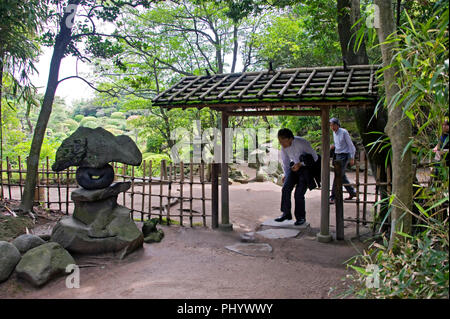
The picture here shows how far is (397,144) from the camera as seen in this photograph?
11.6 ft

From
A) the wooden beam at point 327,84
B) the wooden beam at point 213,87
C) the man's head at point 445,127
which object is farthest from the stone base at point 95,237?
the man's head at point 445,127

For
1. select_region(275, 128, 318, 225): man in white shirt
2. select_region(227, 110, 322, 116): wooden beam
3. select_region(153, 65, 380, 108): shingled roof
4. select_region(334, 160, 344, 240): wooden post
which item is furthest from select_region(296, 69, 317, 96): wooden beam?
select_region(334, 160, 344, 240): wooden post

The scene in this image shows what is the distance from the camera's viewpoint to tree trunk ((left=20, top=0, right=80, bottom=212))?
703 cm

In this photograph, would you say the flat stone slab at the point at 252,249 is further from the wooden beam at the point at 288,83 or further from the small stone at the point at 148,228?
the wooden beam at the point at 288,83

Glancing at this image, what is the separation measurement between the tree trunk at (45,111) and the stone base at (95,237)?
2350 mm

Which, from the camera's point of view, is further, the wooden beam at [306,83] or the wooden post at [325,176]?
the wooden post at [325,176]

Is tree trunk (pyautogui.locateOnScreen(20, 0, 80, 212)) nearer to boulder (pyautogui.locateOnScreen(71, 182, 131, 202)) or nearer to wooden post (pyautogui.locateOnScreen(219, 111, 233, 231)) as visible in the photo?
boulder (pyautogui.locateOnScreen(71, 182, 131, 202))

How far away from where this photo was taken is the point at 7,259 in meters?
4.43

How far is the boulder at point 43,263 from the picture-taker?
14.2 ft

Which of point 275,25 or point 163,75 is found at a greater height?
point 275,25

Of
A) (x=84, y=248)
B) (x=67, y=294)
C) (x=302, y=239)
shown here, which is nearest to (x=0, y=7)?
(x=84, y=248)

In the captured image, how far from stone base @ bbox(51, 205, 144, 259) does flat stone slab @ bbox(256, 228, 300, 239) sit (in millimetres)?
2139
